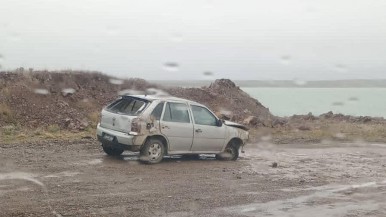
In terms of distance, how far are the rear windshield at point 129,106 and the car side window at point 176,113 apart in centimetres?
62

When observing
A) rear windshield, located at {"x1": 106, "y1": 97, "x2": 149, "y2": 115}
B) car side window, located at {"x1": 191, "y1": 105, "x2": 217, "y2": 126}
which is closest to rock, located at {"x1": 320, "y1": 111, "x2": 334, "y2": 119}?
car side window, located at {"x1": 191, "y1": 105, "x2": 217, "y2": 126}

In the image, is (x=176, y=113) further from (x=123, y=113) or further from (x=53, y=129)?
(x=53, y=129)

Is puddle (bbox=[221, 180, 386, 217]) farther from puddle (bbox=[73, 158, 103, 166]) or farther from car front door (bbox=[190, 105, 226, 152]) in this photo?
puddle (bbox=[73, 158, 103, 166])

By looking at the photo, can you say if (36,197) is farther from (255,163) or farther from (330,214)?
(255,163)

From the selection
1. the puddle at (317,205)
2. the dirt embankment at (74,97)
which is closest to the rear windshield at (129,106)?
the puddle at (317,205)

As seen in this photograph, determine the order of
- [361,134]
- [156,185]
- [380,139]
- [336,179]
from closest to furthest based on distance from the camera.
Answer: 1. [156,185]
2. [336,179]
3. [380,139]
4. [361,134]

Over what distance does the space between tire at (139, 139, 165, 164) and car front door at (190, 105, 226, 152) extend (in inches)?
41.5

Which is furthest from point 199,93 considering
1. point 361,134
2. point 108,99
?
point 361,134

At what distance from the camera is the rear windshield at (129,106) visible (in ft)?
41.2

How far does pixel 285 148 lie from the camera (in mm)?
19016

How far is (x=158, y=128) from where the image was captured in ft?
41.3

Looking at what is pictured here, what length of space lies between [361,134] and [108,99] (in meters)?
14.2

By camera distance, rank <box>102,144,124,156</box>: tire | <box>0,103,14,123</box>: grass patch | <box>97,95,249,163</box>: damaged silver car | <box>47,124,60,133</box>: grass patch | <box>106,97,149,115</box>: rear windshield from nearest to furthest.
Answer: <box>97,95,249,163</box>: damaged silver car, <box>106,97,149,115</box>: rear windshield, <box>102,144,124,156</box>: tire, <box>47,124,60,133</box>: grass patch, <box>0,103,14,123</box>: grass patch

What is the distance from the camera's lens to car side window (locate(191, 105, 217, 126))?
13.6 meters
